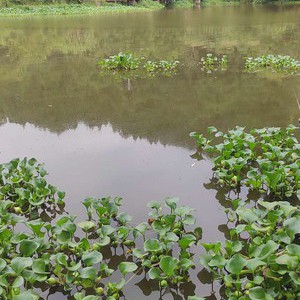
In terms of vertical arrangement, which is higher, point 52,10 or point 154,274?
point 52,10

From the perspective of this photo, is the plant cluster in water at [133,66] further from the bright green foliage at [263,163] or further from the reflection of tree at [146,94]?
the bright green foliage at [263,163]

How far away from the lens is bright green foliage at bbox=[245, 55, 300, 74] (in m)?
9.70

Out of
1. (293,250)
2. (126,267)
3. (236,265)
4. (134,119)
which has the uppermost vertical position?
(293,250)

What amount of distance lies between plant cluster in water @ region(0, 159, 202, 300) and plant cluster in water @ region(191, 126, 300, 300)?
0.32 m

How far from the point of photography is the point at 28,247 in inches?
115

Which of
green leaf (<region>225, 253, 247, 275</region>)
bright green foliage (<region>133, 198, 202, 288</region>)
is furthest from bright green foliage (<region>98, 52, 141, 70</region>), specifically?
green leaf (<region>225, 253, 247, 275</region>)

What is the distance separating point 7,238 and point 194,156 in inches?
110

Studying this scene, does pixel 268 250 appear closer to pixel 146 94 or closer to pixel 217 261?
pixel 217 261

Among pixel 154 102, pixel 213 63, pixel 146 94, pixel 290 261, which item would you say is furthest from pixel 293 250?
pixel 213 63

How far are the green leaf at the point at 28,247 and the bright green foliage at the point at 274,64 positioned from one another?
8.08 metres

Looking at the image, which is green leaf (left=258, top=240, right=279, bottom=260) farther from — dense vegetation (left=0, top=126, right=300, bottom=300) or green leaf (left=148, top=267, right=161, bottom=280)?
green leaf (left=148, top=267, right=161, bottom=280)

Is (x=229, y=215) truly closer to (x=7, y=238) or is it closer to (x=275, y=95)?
(x=7, y=238)

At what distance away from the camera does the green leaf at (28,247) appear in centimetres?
292

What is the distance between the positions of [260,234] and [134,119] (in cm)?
377
